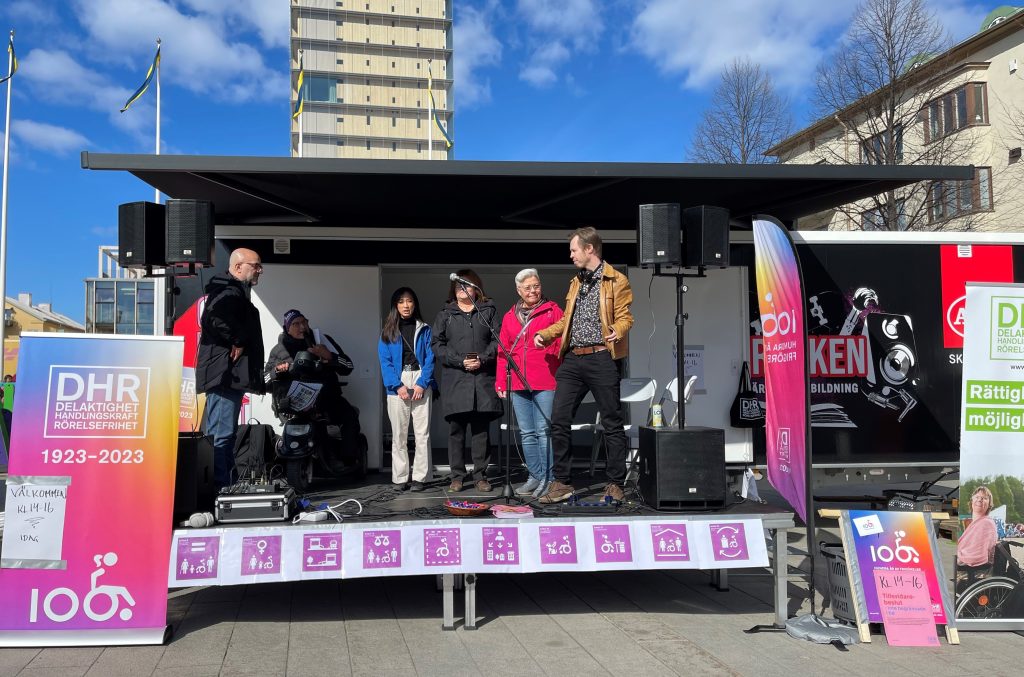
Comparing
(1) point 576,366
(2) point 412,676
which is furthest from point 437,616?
(1) point 576,366

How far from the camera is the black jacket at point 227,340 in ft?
15.3

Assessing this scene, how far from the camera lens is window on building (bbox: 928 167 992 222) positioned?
14.2 meters

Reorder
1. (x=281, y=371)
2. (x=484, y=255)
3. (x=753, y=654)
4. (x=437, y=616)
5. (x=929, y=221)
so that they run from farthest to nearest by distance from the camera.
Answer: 1. (x=929, y=221)
2. (x=484, y=255)
3. (x=281, y=371)
4. (x=437, y=616)
5. (x=753, y=654)

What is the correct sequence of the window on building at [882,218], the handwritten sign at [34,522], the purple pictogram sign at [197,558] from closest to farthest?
1. the handwritten sign at [34,522]
2. the purple pictogram sign at [197,558]
3. the window on building at [882,218]

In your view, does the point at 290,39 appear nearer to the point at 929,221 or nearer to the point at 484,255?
the point at 929,221

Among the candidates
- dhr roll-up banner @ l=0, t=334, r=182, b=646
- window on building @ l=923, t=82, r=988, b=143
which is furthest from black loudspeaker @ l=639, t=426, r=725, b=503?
window on building @ l=923, t=82, r=988, b=143

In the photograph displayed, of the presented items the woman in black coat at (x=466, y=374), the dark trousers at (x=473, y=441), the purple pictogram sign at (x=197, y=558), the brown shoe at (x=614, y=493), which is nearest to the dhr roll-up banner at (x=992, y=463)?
the brown shoe at (x=614, y=493)

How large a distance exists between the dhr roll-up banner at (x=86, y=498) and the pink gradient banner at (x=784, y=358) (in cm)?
329

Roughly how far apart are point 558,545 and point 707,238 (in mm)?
2035

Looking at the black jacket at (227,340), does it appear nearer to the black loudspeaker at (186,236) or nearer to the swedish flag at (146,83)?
the black loudspeaker at (186,236)

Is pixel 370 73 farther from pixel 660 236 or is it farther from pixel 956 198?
pixel 660 236

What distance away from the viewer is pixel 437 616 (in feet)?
14.6

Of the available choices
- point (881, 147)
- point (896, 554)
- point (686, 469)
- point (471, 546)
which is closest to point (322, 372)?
point (471, 546)

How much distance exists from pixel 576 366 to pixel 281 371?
2.47 metres
